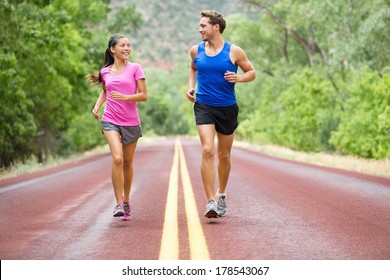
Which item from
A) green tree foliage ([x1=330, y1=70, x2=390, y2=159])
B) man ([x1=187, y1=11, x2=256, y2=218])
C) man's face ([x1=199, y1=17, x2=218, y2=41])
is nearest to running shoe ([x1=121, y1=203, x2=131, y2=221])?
man ([x1=187, y1=11, x2=256, y2=218])

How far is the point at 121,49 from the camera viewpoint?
786cm

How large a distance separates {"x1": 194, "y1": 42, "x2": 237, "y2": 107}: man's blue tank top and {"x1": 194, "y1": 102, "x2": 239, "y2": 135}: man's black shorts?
0.20 ft

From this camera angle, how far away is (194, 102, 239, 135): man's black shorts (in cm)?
775

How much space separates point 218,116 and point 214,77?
46cm

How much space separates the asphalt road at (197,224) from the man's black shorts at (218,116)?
3.66 ft

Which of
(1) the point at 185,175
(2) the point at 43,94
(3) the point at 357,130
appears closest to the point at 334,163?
(3) the point at 357,130

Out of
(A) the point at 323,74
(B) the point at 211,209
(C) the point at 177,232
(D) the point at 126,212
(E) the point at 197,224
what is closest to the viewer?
(C) the point at 177,232

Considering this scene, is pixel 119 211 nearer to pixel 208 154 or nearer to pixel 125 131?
pixel 125 131

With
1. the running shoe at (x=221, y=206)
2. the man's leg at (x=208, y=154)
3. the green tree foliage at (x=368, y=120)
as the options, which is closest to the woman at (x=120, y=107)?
the man's leg at (x=208, y=154)

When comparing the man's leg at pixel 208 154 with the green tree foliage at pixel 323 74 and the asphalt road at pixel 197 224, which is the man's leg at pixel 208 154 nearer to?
the asphalt road at pixel 197 224

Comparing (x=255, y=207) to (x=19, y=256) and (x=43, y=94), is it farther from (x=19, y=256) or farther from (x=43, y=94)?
(x=43, y=94)

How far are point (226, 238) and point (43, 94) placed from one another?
20489 millimetres

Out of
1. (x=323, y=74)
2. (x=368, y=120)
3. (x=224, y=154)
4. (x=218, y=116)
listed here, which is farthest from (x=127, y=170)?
(x=323, y=74)

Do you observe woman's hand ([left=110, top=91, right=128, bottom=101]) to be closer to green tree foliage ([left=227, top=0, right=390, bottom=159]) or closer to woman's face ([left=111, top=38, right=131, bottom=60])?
woman's face ([left=111, top=38, right=131, bottom=60])
